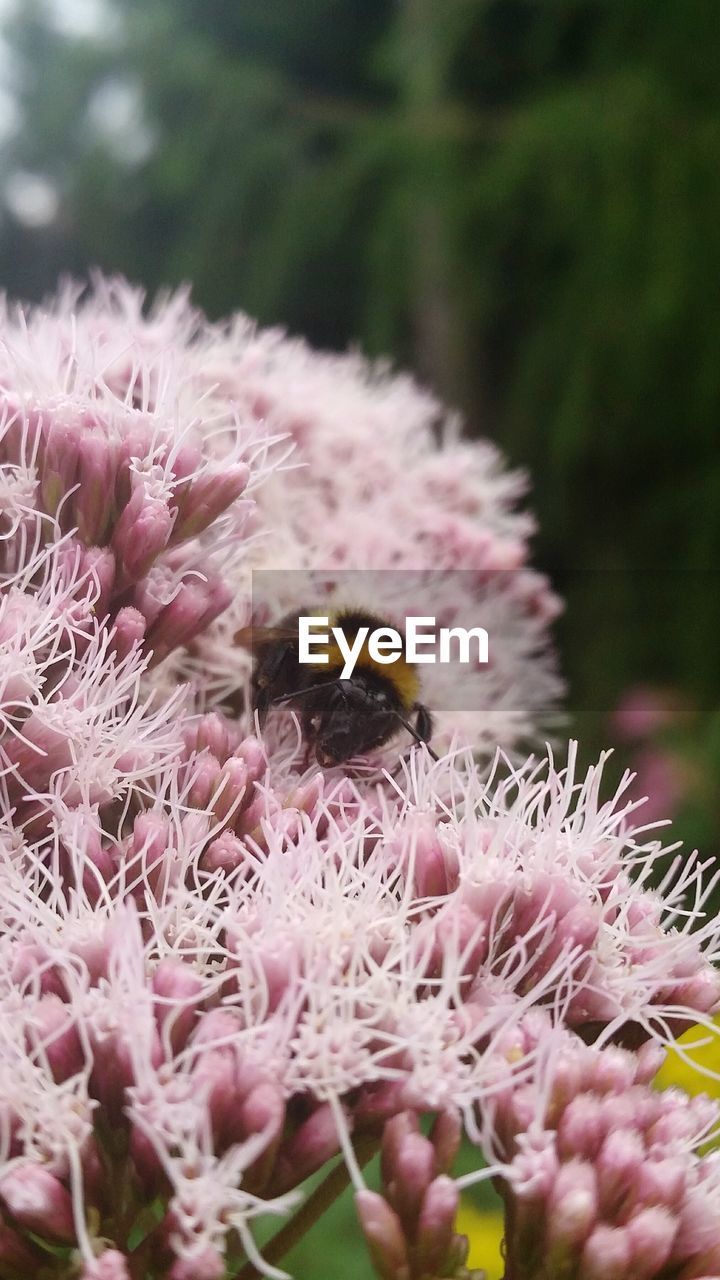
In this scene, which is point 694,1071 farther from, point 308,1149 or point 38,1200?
point 38,1200

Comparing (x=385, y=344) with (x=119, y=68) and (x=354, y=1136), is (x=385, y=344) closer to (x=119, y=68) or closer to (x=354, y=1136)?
(x=119, y=68)

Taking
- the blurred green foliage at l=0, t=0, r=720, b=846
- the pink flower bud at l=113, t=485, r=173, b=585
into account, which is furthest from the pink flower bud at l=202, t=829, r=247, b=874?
the blurred green foliage at l=0, t=0, r=720, b=846

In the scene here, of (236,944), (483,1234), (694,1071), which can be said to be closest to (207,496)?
(236,944)

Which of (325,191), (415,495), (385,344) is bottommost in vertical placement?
(415,495)

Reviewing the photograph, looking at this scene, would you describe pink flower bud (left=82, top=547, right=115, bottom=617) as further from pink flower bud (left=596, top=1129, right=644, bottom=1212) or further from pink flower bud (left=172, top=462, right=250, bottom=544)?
pink flower bud (left=596, top=1129, right=644, bottom=1212)

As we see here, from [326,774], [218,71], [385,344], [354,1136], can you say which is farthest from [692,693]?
[354,1136]

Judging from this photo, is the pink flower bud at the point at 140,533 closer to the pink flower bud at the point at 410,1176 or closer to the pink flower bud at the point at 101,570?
the pink flower bud at the point at 101,570

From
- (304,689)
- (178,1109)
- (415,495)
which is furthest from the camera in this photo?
(415,495)
